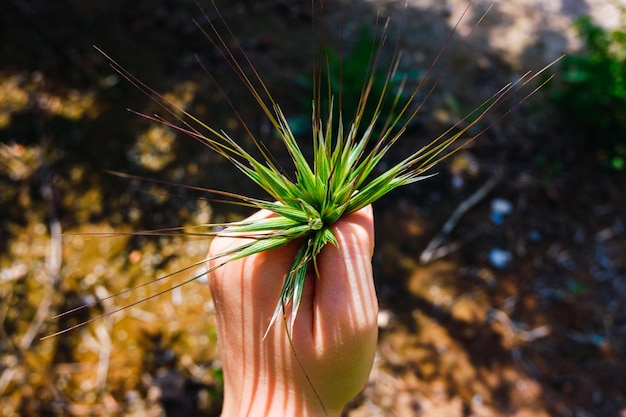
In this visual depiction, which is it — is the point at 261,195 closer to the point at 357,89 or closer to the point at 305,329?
the point at 357,89

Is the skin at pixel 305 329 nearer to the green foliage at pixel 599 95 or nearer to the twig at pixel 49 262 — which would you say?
the twig at pixel 49 262

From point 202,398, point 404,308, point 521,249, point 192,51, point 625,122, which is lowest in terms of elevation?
point 202,398

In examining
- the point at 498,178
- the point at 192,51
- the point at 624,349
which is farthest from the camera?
the point at 192,51

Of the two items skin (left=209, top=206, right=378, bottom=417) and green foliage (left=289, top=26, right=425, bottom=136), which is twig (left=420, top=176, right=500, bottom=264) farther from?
skin (left=209, top=206, right=378, bottom=417)

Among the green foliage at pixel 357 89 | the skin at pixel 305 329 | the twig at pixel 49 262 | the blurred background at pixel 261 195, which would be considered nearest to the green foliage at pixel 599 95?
the blurred background at pixel 261 195

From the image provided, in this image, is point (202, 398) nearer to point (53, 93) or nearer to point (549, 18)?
point (53, 93)

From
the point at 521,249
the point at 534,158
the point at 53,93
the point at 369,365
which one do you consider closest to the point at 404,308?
the point at 521,249

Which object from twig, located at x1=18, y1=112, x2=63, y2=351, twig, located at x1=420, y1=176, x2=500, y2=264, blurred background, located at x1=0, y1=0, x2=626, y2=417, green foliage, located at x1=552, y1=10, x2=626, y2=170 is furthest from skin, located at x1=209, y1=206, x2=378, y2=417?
green foliage, located at x1=552, y1=10, x2=626, y2=170
